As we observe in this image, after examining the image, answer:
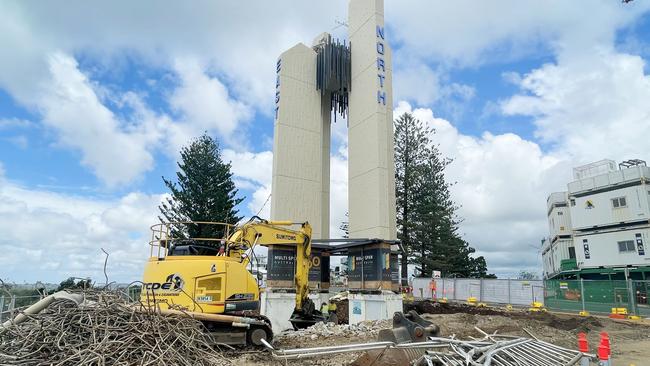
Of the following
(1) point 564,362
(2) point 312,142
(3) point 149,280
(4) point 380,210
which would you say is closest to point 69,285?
(3) point 149,280

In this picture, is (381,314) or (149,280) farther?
(381,314)

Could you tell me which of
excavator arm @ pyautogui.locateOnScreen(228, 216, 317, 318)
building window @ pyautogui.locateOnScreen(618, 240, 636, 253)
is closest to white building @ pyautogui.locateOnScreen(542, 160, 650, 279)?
building window @ pyautogui.locateOnScreen(618, 240, 636, 253)

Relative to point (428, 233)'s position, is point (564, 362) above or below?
below

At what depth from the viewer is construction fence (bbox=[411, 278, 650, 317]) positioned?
19906 millimetres

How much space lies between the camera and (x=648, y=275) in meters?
28.8

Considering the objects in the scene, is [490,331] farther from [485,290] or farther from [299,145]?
[485,290]

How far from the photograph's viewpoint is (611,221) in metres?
30.4

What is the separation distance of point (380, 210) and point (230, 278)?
1308 centimetres

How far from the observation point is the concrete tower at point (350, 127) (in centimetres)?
Result: 2347

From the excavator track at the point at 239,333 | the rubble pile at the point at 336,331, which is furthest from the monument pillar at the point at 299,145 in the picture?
the excavator track at the point at 239,333

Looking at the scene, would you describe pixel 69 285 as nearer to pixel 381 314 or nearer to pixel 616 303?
pixel 381 314

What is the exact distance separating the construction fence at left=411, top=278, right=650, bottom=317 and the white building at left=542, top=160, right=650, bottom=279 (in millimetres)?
8798

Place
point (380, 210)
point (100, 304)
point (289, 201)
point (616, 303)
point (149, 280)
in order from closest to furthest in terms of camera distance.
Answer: point (100, 304) → point (149, 280) → point (616, 303) → point (380, 210) → point (289, 201)

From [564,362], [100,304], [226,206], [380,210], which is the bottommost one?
[564,362]
